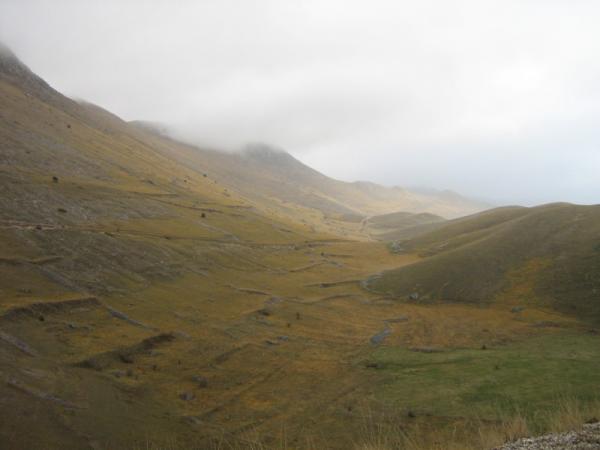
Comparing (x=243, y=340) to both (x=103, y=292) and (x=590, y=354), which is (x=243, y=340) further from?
(x=590, y=354)

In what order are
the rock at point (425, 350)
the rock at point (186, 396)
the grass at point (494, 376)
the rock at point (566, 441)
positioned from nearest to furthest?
the rock at point (566, 441), the grass at point (494, 376), the rock at point (186, 396), the rock at point (425, 350)

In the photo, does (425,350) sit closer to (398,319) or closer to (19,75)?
(398,319)

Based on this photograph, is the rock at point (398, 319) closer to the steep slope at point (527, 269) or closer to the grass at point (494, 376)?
the steep slope at point (527, 269)

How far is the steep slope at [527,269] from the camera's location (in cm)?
4238

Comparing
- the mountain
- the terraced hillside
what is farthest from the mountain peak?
the terraced hillside

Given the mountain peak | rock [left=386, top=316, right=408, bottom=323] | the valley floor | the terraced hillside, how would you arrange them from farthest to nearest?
the mountain peak < rock [left=386, top=316, right=408, bottom=323] < the terraced hillside < the valley floor

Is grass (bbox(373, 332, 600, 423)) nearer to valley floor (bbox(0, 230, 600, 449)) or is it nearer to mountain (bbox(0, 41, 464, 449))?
valley floor (bbox(0, 230, 600, 449))

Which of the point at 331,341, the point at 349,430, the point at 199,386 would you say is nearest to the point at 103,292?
the point at 199,386

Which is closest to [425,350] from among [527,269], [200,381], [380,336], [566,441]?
[380,336]

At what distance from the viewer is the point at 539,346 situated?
3266 centimetres

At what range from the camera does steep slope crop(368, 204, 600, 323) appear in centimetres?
4238

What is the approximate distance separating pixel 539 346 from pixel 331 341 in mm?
16305

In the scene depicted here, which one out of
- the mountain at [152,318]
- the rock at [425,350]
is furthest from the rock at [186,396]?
the rock at [425,350]

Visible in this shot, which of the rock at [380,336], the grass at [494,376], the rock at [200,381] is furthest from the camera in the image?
the rock at [380,336]
